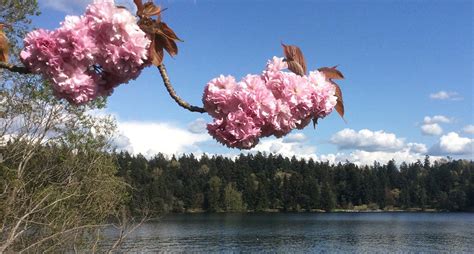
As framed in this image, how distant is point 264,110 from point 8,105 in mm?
16643

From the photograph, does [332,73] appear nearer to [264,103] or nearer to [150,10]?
[264,103]

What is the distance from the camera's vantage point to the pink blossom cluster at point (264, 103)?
5.33 feet

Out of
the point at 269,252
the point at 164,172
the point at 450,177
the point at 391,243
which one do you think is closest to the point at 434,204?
the point at 450,177

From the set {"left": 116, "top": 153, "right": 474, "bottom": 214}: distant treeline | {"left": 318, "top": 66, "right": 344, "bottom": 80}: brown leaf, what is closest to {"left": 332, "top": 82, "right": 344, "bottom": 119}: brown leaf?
{"left": 318, "top": 66, "right": 344, "bottom": 80}: brown leaf

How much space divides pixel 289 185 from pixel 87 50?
147 metres

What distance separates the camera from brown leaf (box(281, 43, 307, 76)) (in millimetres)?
1734

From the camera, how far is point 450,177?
547ft

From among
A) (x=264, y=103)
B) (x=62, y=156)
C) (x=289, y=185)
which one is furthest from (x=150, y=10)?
(x=289, y=185)

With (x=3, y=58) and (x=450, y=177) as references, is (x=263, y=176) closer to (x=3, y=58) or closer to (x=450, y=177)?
(x=450, y=177)

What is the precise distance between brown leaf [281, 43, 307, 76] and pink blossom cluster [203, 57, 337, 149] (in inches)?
1.1

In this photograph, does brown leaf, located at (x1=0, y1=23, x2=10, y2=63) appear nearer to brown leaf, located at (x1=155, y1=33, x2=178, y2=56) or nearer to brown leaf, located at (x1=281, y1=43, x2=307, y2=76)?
brown leaf, located at (x1=155, y1=33, x2=178, y2=56)

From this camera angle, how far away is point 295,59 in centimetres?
175

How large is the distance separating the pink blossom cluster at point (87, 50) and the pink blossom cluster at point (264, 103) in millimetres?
277

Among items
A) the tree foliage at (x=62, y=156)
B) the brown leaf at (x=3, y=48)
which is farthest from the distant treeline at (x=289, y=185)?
the brown leaf at (x=3, y=48)
